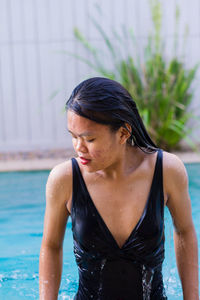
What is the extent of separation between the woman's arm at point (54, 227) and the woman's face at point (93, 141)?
0.14 metres

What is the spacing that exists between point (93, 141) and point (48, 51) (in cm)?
705

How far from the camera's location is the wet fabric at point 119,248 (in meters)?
1.75

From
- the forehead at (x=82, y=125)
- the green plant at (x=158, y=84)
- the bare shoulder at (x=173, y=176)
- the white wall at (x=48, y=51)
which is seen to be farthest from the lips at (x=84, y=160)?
the white wall at (x=48, y=51)

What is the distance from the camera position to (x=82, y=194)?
5.84ft

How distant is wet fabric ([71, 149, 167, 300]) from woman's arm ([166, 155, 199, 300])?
0.15 ft

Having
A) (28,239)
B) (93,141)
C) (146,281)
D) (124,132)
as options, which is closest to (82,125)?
(93,141)

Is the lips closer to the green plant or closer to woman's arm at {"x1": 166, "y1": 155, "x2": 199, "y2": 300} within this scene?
woman's arm at {"x1": 166, "y1": 155, "x2": 199, "y2": 300}

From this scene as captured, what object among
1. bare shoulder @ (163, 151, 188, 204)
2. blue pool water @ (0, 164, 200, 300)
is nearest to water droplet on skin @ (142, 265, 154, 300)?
bare shoulder @ (163, 151, 188, 204)

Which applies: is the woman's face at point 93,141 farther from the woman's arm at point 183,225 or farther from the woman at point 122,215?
the woman's arm at point 183,225

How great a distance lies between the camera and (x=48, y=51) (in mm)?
8352

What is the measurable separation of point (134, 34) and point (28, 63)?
2016 mm

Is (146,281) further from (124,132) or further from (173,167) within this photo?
(124,132)

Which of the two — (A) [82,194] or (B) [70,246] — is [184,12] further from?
(A) [82,194]

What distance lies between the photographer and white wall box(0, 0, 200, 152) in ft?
27.1
